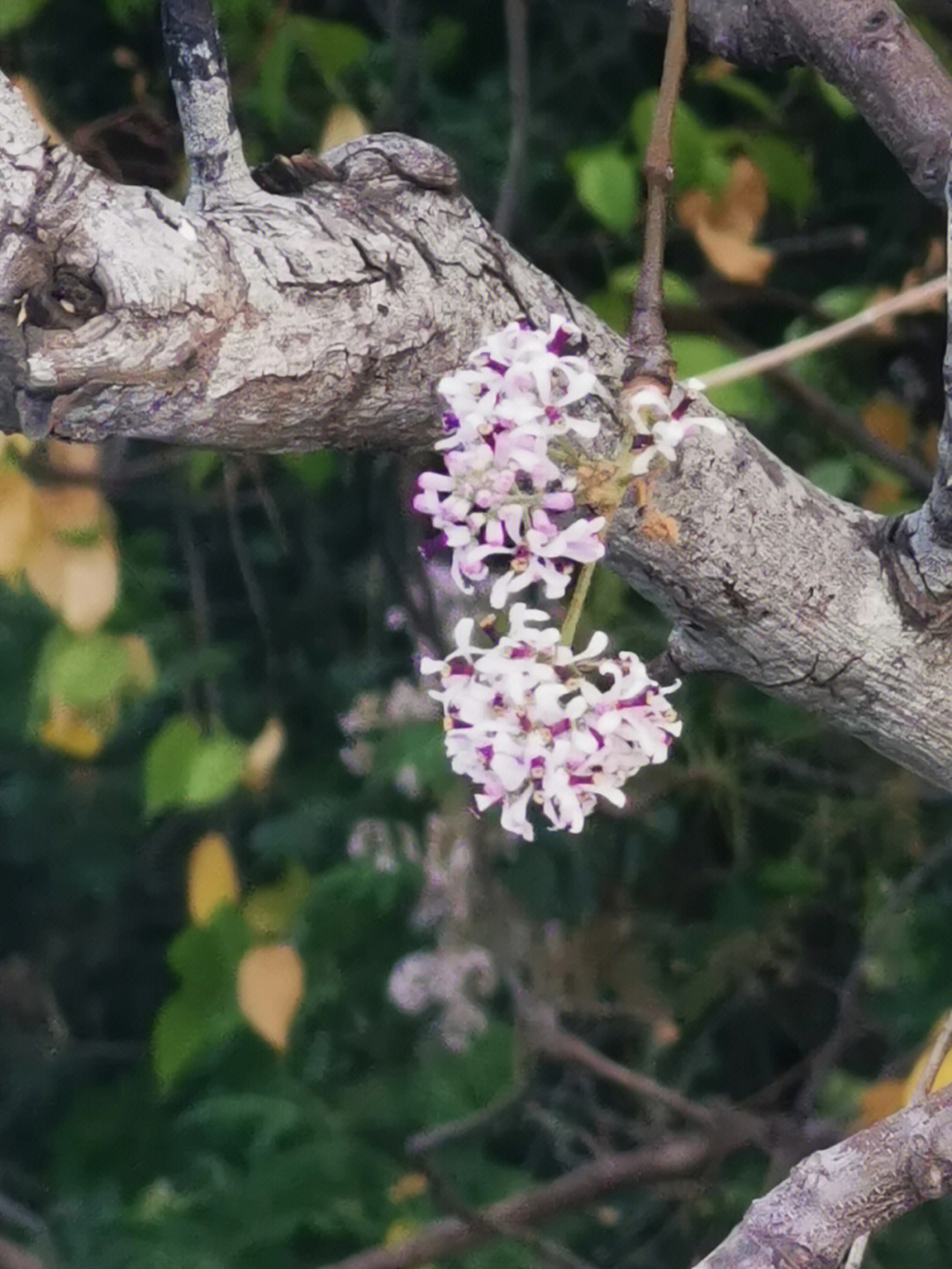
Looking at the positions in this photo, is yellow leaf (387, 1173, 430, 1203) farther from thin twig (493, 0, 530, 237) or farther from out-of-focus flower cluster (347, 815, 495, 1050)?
thin twig (493, 0, 530, 237)

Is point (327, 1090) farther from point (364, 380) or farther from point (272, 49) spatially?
point (364, 380)

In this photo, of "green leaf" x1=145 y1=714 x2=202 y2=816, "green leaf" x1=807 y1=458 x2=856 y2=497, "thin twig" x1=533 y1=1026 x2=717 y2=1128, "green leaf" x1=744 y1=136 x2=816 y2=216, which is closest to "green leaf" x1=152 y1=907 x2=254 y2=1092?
"green leaf" x1=145 y1=714 x2=202 y2=816

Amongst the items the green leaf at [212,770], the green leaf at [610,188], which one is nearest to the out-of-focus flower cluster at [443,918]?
the green leaf at [212,770]

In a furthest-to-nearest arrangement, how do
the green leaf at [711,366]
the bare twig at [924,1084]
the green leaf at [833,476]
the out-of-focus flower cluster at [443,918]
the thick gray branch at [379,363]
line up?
1. the out-of-focus flower cluster at [443,918]
2. the green leaf at [833,476]
3. the green leaf at [711,366]
4. the bare twig at [924,1084]
5. the thick gray branch at [379,363]

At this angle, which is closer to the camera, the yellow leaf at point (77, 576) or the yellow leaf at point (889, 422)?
the yellow leaf at point (77, 576)

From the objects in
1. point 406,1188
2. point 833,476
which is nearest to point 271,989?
point 406,1188

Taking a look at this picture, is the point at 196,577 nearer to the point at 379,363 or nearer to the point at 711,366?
the point at 711,366

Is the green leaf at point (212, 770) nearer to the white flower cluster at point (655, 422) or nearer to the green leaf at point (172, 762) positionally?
the green leaf at point (172, 762)
